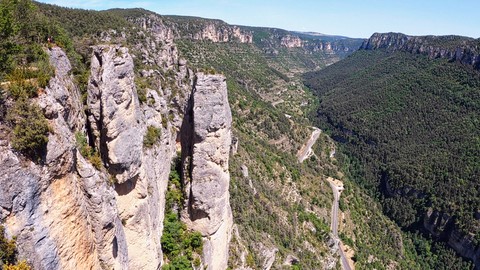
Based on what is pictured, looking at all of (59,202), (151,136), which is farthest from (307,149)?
(59,202)

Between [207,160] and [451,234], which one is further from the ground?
[207,160]

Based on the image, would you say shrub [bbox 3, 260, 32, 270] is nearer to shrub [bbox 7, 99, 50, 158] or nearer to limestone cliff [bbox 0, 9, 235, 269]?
limestone cliff [bbox 0, 9, 235, 269]

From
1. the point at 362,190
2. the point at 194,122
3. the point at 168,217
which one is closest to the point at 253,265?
the point at 168,217

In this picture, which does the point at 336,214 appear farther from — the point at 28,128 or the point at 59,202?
the point at 28,128

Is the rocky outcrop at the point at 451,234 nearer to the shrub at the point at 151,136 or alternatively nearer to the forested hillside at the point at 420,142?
the forested hillside at the point at 420,142

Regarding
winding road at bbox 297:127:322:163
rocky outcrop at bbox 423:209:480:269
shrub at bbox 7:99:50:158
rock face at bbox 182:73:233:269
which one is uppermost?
shrub at bbox 7:99:50:158

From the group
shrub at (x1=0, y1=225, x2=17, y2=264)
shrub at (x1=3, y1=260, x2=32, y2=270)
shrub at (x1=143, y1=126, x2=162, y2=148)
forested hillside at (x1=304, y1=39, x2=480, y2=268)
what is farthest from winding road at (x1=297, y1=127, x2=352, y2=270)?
shrub at (x1=0, y1=225, x2=17, y2=264)
